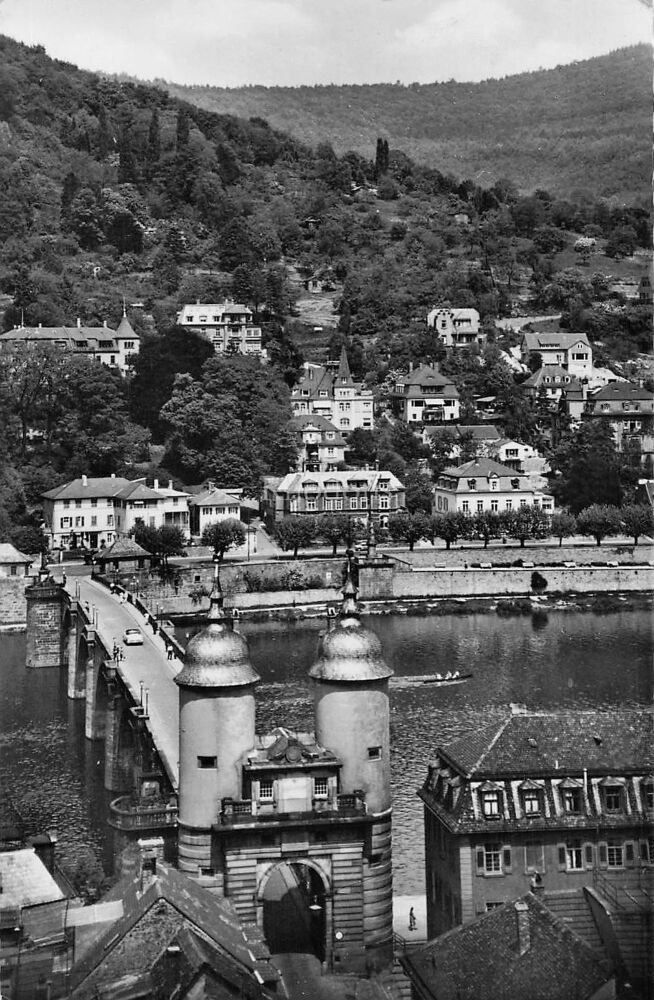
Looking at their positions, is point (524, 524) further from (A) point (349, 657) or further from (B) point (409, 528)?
(A) point (349, 657)

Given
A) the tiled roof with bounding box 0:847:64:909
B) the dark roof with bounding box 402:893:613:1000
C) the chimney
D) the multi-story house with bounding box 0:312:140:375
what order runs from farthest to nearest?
the multi-story house with bounding box 0:312:140:375
the tiled roof with bounding box 0:847:64:909
the chimney
the dark roof with bounding box 402:893:613:1000

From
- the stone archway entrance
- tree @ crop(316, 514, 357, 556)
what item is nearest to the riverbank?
tree @ crop(316, 514, 357, 556)

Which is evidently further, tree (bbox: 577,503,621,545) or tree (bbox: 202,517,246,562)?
tree (bbox: 577,503,621,545)

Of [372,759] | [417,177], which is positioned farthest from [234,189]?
[372,759]

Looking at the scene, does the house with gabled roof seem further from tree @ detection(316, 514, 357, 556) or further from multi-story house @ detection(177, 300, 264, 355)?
multi-story house @ detection(177, 300, 264, 355)

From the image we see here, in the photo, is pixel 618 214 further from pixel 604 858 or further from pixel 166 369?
pixel 604 858

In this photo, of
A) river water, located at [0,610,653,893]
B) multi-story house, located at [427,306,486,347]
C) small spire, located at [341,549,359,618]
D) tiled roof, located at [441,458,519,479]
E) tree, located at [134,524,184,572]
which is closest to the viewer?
small spire, located at [341,549,359,618]

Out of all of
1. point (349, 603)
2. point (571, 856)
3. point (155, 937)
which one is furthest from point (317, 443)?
point (155, 937)
